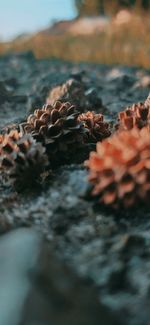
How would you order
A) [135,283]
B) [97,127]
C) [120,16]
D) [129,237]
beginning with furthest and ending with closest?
[120,16]
[97,127]
[129,237]
[135,283]

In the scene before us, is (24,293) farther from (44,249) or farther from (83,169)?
(83,169)

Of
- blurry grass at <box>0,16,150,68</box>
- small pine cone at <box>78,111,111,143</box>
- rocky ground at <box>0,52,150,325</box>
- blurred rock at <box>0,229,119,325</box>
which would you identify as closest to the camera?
blurred rock at <box>0,229,119,325</box>

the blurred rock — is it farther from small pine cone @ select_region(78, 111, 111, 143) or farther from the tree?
the tree

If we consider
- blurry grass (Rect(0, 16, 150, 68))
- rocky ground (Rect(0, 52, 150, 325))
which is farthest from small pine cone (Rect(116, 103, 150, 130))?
blurry grass (Rect(0, 16, 150, 68))

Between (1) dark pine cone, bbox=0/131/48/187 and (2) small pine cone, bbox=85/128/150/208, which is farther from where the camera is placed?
(1) dark pine cone, bbox=0/131/48/187

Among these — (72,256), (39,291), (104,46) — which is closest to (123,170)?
(72,256)

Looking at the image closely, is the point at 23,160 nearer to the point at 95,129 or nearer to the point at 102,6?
the point at 95,129

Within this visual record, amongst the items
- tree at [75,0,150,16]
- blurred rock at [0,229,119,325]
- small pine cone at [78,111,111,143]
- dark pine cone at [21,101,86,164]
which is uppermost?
tree at [75,0,150,16]

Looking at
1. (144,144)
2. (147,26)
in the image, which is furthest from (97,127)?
(147,26)
